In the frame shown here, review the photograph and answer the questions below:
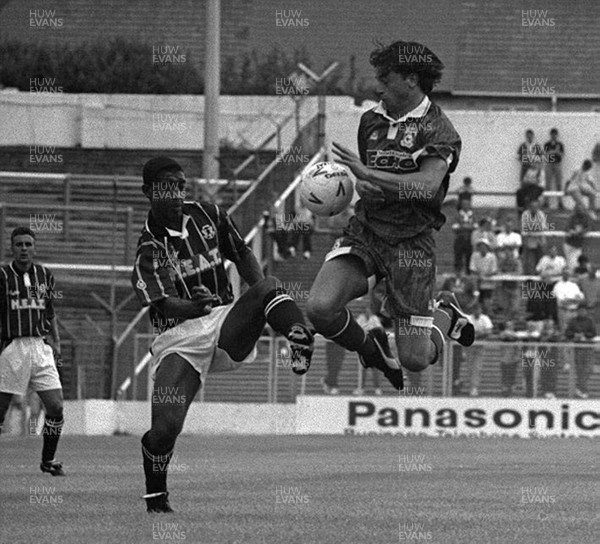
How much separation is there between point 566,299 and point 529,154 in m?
7.64

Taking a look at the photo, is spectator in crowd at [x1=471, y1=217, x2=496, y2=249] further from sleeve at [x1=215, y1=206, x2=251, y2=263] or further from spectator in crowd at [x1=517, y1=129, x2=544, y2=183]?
sleeve at [x1=215, y1=206, x2=251, y2=263]

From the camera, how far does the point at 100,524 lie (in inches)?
403

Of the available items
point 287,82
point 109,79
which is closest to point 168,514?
point 287,82

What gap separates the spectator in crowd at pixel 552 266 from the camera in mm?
28688

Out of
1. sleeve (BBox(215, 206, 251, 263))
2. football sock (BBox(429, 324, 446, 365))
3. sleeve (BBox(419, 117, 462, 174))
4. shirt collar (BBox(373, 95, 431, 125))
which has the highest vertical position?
shirt collar (BBox(373, 95, 431, 125))

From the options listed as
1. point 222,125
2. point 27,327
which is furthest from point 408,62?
point 222,125

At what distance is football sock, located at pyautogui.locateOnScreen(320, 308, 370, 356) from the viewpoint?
11.0 metres

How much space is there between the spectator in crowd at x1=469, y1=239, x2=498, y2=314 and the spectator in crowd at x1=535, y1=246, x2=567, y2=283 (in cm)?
81

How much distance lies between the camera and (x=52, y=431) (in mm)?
15648

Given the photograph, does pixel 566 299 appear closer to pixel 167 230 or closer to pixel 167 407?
pixel 167 230

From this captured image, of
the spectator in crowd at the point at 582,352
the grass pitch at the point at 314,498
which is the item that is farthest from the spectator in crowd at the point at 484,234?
the grass pitch at the point at 314,498

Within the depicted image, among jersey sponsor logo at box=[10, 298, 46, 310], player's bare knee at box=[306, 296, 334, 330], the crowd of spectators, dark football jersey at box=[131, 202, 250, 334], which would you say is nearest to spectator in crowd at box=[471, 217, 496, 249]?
the crowd of spectators

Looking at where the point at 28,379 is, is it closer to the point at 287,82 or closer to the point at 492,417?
the point at 492,417

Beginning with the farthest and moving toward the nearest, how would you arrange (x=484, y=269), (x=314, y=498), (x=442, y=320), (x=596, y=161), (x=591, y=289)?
(x=596, y=161), (x=484, y=269), (x=591, y=289), (x=314, y=498), (x=442, y=320)
